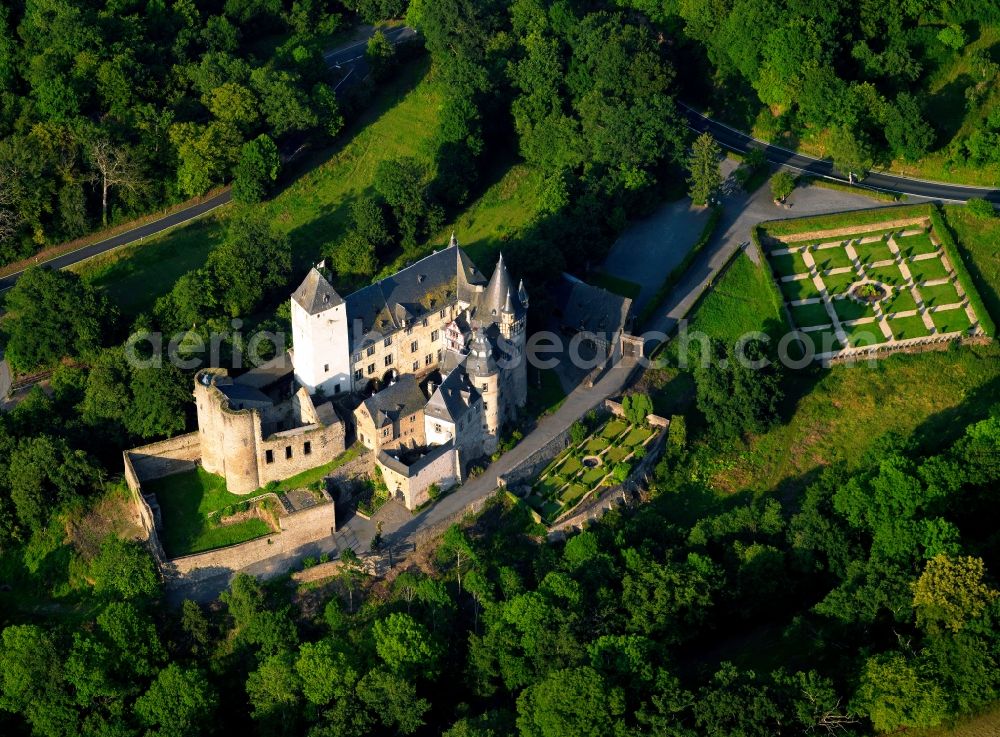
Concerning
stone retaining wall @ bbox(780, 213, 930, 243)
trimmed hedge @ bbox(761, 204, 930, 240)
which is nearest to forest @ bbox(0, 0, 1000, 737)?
trimmed hedge @ bbox(761, 204, 930, 240)

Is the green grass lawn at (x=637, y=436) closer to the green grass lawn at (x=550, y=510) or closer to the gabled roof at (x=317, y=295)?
the green grass lawn at (x=550, y=510)

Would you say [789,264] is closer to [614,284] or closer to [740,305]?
[740,305]

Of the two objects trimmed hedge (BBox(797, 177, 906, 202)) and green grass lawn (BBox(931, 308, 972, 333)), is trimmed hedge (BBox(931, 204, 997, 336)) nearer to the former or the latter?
green grass lawn (BBox(931, 308, 972, 333))

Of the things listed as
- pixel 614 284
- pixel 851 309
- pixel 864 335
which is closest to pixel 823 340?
pixel 864 335

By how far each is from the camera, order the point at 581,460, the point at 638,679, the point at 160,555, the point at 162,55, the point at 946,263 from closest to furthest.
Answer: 1. the point at 638,679
2. the point at 160,555
3. the point at 581,460
4. the point at 946,263
5. the point at 162,55

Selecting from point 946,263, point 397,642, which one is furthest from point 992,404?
point 397,642

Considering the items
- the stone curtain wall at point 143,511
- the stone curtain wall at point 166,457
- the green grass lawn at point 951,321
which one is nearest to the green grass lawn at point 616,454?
the stone curtain wall at point 166,457

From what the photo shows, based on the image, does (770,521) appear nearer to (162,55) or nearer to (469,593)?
(469,593)
